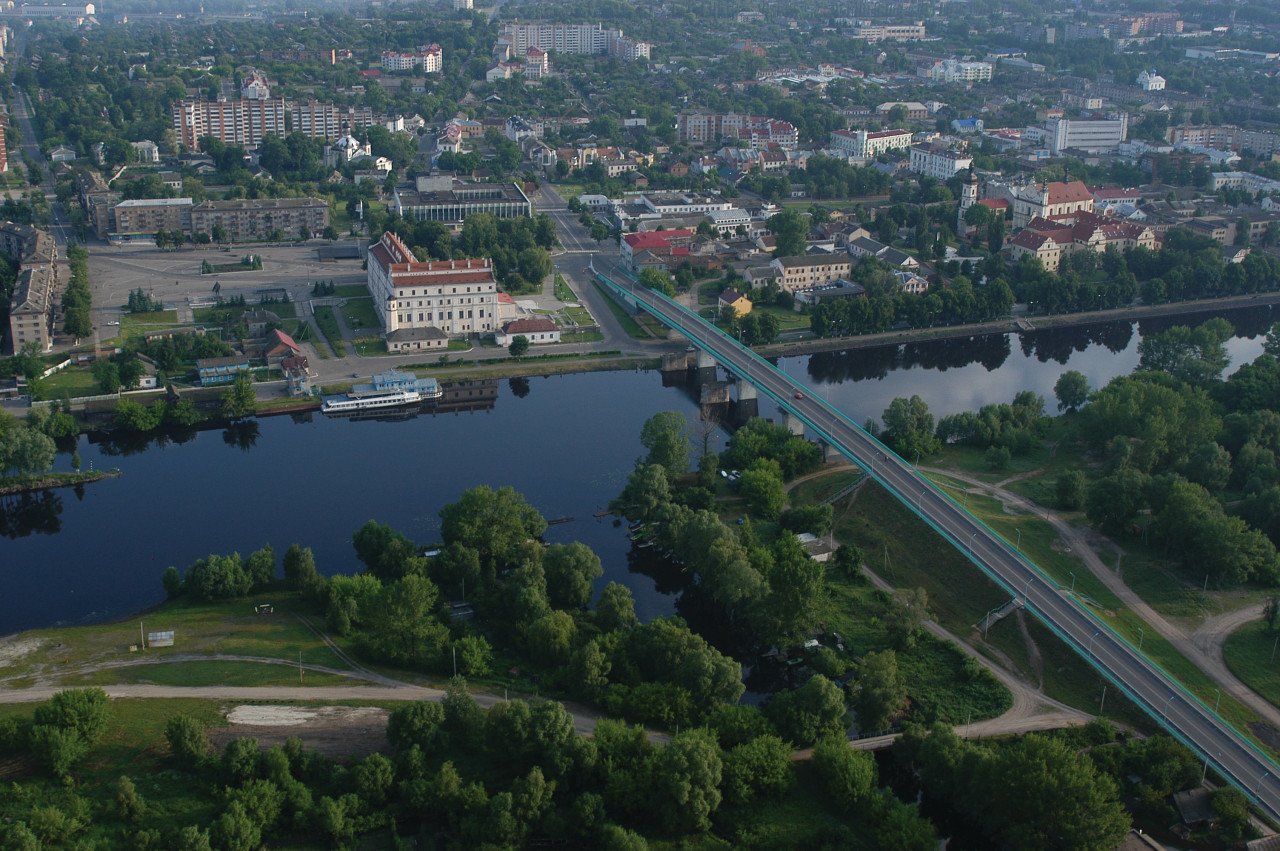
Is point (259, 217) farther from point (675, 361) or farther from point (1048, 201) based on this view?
point (1048, 201)

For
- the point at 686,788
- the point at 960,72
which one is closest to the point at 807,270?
the point at 686,788

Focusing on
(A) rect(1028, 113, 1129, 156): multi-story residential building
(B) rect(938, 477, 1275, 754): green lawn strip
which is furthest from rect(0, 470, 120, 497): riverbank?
(A) rect(1028, 113, 1129, 156): multi-story residential building

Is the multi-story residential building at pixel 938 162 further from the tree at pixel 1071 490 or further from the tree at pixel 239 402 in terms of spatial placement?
the tree at pixel 239 402

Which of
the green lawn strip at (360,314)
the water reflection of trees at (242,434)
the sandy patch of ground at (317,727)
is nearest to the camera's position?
the sandy patch of ground at (317,727)

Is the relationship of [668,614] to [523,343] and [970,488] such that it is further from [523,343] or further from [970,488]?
[523,343]

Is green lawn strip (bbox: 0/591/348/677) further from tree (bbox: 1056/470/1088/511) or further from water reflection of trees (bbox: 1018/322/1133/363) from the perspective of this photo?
water reflection of trees (bbox: 1018/322/1133/363)

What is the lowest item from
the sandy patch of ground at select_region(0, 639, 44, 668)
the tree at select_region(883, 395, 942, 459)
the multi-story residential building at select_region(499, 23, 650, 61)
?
the sandy patch of ground at select_region(0, 639, 44, 668)

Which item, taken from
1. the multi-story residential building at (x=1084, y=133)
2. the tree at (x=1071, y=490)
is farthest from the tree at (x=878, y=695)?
the multi-story residential building at (x=1084, y=133)
